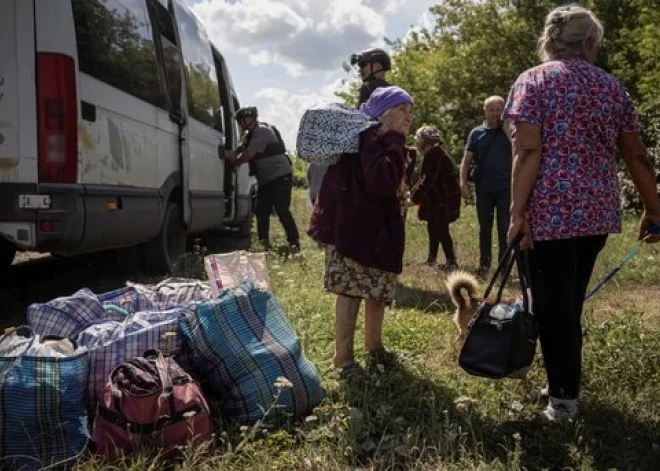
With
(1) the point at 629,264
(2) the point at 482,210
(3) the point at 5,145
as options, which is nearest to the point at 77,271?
(3) the point at 5,145

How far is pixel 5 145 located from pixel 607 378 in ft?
11.8

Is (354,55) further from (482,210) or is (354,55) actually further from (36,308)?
(36,308)

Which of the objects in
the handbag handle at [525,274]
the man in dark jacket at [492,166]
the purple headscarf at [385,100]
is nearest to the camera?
the handbag handle at [525,274]

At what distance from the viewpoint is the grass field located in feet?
9.02

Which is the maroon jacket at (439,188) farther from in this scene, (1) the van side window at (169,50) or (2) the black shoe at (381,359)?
(2) the black shoe at (381,359)

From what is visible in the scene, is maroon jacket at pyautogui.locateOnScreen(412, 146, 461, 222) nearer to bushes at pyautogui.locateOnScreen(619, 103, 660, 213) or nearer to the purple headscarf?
the purple headscarf

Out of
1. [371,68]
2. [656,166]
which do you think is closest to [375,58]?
[371,68]

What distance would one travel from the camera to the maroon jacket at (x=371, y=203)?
3506 mm

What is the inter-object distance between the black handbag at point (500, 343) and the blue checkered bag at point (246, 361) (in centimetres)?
72

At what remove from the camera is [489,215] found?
696cm

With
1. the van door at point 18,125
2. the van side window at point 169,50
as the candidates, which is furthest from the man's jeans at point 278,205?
the van door at point 18,125

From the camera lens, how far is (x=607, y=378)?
3559 mm

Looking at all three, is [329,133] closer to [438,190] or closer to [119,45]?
[119,45]

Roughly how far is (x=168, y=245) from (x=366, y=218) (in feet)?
11.3
